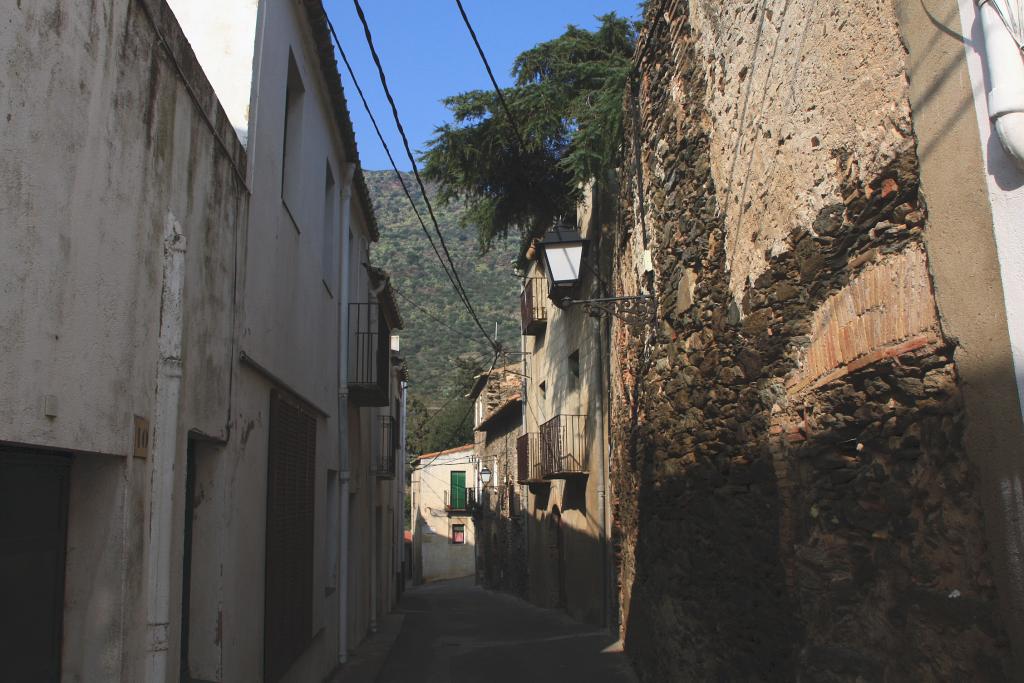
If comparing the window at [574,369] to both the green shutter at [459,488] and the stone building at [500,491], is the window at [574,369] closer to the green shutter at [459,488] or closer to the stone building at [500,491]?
the stone building at [500,491]

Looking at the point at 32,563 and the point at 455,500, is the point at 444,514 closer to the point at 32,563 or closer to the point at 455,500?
the point at 455,500

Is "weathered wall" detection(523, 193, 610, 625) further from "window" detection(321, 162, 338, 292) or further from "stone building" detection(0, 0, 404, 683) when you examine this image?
"stone building" detection(0, 0, 404, 683)

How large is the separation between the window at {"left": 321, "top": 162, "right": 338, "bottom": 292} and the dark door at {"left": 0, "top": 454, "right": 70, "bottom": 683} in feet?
22.8

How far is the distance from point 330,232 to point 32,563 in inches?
308

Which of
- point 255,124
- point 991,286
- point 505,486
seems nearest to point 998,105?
point 991,286

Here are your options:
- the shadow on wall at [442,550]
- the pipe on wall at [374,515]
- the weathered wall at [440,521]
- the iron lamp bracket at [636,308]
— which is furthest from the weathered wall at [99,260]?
the shadow on wall at [442,550]

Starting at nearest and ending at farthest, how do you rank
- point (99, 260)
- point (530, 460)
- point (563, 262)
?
point (99, 260) < point (563, 262) < point (530, 460)

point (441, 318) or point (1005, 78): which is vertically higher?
point (441, 318)

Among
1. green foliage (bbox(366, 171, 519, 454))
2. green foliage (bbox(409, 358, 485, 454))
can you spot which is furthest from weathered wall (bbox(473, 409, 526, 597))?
green foliage (bbox(409, 358, 485, 454))

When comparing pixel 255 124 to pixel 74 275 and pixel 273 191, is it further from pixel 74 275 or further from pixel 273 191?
pixel 74 275

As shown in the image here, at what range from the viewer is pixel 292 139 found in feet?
27.6

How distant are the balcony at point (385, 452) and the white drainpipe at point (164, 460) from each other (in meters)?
12.2

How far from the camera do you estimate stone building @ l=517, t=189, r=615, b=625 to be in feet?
44.4

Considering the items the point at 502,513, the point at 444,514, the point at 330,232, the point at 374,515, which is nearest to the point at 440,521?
the point at 444,514
